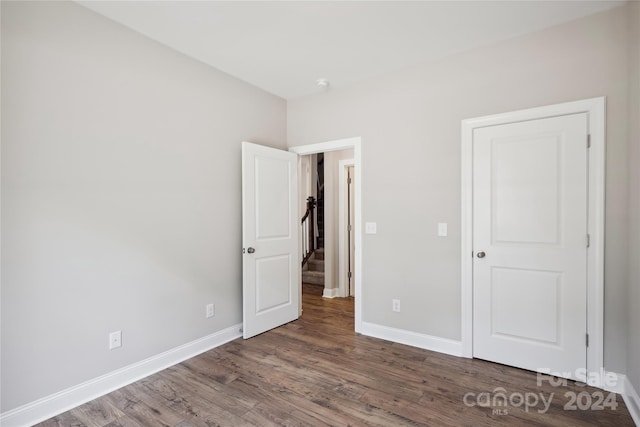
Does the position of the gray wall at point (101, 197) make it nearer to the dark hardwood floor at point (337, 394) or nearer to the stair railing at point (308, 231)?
the dark hardwood floor at point (337, 394)

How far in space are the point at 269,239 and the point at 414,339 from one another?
69.5 inches

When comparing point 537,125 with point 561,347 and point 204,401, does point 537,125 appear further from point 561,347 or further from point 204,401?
point 204,401

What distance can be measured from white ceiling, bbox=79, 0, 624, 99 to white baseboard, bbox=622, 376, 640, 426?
254 cm

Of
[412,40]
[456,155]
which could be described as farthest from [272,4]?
[456,155]

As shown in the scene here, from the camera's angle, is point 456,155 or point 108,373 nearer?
point 108,373

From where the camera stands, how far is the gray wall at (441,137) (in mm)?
2209

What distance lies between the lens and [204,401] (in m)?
2.16

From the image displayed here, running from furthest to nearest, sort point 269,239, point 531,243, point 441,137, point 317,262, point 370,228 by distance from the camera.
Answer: point 317,262 < point 269,239 < point 370,228 < point 441,137 < point 531,243

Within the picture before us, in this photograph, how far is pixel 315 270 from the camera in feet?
19.7

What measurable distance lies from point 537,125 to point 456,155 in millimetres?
614

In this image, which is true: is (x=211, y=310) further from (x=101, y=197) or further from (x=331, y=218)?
(x=331, y=218)

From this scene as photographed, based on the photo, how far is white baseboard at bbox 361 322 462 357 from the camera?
2.83m

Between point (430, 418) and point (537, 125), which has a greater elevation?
point (537, 125)

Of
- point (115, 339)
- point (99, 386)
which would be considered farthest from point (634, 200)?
point (99, 386)
